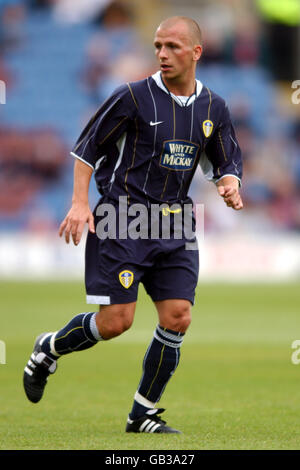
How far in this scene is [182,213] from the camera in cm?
588

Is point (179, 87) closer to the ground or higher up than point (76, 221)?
higher up

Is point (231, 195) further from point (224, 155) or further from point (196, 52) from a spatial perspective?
point (196, 52)

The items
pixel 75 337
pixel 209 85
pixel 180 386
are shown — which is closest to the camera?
pixel 75 337

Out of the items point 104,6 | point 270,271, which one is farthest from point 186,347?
point 104,6

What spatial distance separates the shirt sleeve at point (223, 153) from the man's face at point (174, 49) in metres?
0.45

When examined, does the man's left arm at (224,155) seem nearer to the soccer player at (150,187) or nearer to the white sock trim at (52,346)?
the soccer player at (150,187)

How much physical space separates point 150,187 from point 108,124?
1.48ft

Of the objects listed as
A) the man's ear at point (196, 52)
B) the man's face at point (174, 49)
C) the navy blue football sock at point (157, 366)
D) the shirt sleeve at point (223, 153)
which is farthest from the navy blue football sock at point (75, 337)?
the man's ear at point (196, 52)

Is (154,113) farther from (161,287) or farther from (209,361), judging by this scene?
(209,361)

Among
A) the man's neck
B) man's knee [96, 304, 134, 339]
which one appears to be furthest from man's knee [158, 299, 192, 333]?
the man's neck

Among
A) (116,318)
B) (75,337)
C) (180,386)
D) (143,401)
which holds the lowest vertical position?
(180,386)

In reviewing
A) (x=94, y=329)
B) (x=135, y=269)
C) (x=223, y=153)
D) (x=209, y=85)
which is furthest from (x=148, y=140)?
(x=209, y=85)

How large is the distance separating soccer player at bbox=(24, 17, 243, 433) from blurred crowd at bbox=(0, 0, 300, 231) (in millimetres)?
18645

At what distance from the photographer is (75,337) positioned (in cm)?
587
